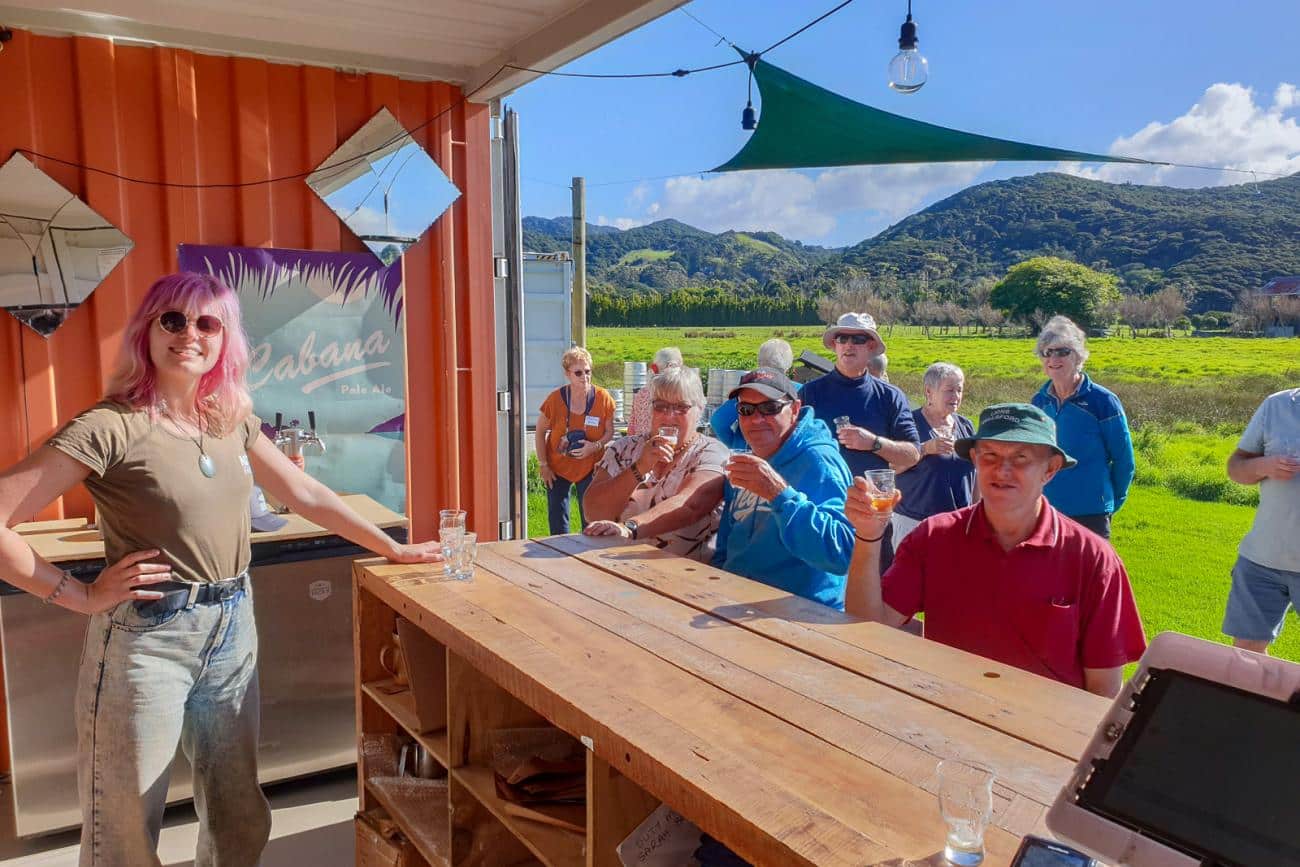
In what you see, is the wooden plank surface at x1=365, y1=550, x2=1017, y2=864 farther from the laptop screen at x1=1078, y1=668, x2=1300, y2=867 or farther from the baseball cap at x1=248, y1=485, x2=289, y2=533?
the baseball cap at x1=248, y1=485, x2=289, y2=533

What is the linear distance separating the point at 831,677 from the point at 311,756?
8.84 feet

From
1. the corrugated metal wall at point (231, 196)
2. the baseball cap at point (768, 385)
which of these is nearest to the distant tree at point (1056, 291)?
the corrugated metal wall at point (231, 196)

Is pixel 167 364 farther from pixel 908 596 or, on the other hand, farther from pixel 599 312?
pixel 599 312

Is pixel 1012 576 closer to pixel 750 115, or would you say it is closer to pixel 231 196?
pixel 750 115

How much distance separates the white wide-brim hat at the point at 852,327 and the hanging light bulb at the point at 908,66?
1211 mm

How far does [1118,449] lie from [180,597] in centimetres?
407

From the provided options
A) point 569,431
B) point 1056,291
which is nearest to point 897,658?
point 569,431

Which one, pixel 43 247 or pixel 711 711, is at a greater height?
pixel 43 247

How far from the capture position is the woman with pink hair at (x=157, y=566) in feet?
6.89

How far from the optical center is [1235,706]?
3.23ft

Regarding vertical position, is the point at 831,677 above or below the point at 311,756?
above

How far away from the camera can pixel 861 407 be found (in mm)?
4574

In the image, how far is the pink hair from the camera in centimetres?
220

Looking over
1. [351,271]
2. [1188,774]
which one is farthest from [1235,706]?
[351,271]
